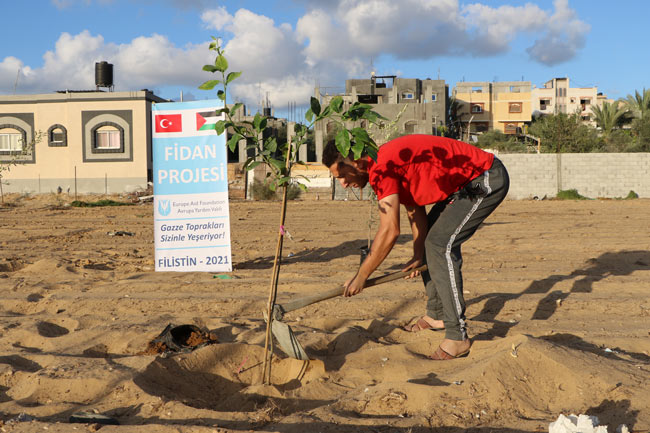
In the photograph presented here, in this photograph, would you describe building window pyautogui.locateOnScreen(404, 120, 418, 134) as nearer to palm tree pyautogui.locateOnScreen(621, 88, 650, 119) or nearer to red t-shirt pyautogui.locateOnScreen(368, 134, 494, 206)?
palm tree pyautogui.locateOnScreen(621, 88, 650, 119)

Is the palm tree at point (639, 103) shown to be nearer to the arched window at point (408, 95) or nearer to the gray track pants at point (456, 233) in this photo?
the arched window at point (408, 95)

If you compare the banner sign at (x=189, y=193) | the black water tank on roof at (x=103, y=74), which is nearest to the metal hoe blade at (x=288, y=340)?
the banner sign at (x=189, y=193)

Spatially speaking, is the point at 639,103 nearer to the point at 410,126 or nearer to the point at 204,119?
the point at 410,126

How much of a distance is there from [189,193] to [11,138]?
23.2 metres

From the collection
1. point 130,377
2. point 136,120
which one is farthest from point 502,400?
point 136,120

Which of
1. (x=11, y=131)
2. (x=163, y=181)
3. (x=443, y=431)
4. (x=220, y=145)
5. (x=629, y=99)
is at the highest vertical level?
(x=629, y=99)

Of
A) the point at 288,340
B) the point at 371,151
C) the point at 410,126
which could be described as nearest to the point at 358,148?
the point at 371,151

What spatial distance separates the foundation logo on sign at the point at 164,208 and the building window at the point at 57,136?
21245 millimetres

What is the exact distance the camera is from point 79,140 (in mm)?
25703

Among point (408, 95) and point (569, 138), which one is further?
point (408, 95)

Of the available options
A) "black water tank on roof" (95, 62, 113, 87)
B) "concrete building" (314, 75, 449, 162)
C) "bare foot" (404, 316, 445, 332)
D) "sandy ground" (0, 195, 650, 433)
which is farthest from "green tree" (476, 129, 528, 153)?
"bare foot" (404, 316, 445, 332)

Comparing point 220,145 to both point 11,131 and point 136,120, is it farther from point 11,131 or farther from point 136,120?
point 11,131

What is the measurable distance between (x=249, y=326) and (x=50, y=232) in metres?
8.77

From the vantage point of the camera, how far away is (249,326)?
451 centimetres
